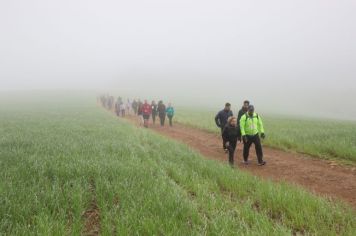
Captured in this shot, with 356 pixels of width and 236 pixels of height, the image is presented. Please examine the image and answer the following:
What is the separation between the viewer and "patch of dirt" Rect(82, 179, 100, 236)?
4898mm

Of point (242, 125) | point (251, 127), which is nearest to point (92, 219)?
point (242, 125)

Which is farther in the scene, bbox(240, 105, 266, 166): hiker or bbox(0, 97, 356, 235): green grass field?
bbox(240, 105, 266, 166): hiker

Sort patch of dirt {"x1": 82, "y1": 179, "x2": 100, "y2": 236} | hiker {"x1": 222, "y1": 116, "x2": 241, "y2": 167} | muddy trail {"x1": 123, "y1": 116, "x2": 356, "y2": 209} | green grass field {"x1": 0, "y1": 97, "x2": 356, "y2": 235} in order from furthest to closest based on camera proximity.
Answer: hiker {"x1": 222, "y1": 116, "x2": 241, "y2": 167}, muddy trail {"x1": 123, "y1": 116, "x2": 356, "y2": 209}, patch of dirt {"x1": 82, "y1": 179, "x2": 100, "y2": 236}, green grass field {"x1": 0, "y1": 97, "x2": 356, "y2": 235}

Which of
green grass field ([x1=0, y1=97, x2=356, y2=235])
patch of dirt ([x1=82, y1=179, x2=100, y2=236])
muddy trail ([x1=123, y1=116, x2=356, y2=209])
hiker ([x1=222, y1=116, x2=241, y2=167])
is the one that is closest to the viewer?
green grass field ([x1=0, y1=97, x2=356, y2=235])

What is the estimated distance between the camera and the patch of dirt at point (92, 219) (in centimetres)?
490

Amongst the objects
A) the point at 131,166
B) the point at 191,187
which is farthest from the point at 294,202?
the point at 131,166

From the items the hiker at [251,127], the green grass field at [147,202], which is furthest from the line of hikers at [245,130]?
the green grass field at [147,202]

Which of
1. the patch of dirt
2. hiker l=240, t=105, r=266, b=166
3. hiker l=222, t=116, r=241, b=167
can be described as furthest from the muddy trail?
the patch of dirt

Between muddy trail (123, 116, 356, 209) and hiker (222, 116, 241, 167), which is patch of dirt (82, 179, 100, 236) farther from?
hiker (222, 116, 241, 167)

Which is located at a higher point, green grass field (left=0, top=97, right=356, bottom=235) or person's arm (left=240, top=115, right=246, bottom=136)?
person's arm (left=240, top=115, right=246, bottom=136)

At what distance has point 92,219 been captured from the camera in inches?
210

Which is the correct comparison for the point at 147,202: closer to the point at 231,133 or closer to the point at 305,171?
the point at 231,133

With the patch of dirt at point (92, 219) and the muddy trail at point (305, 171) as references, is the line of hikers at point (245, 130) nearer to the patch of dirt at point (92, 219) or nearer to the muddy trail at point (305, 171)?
the muddy trail at point (305, 171)

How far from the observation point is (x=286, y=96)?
316ft
